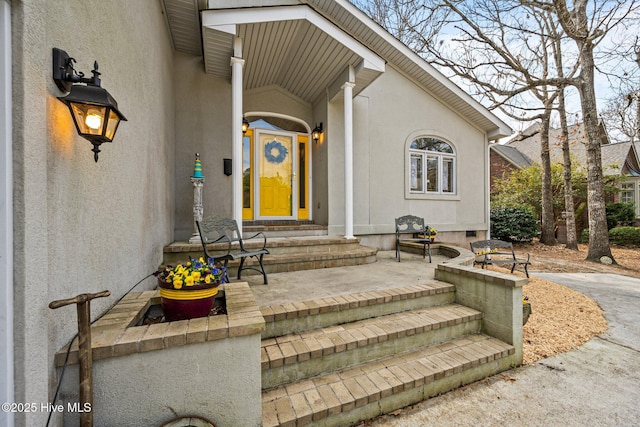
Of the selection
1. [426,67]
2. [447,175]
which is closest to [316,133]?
[426,67]

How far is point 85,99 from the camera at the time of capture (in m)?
1.41

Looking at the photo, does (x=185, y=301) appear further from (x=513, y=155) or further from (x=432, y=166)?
(x=513, y=155)

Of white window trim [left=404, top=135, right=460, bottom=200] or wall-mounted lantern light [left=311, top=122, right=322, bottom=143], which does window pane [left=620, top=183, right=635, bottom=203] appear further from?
wall-mounted lantern light [left=311, top=122, right=322, bottom=143]

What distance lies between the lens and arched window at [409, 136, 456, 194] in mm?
6930

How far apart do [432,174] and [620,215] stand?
37.8ft

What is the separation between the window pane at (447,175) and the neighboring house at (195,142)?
0.04m

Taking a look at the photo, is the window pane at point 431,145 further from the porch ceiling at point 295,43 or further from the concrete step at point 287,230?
the concrete step at point 287,230

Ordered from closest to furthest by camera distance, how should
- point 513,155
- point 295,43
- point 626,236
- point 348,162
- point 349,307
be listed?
point 349,307 → point 295,43 → point 348,162 → point 626,236 → point 513,155

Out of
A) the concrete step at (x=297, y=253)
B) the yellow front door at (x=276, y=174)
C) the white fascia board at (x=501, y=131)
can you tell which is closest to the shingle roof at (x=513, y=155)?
the white fascia board at (x=501, y=131)

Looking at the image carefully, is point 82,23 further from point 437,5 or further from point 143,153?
point 437,5

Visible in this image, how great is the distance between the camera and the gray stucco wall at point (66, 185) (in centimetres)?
116

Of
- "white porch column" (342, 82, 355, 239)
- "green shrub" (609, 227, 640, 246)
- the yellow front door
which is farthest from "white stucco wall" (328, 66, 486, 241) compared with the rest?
"green shrub" (609, 227, 640, 246)

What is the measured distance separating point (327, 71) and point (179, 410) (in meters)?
5.67

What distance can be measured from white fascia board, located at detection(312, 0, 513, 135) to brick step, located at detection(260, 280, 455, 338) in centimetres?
537
